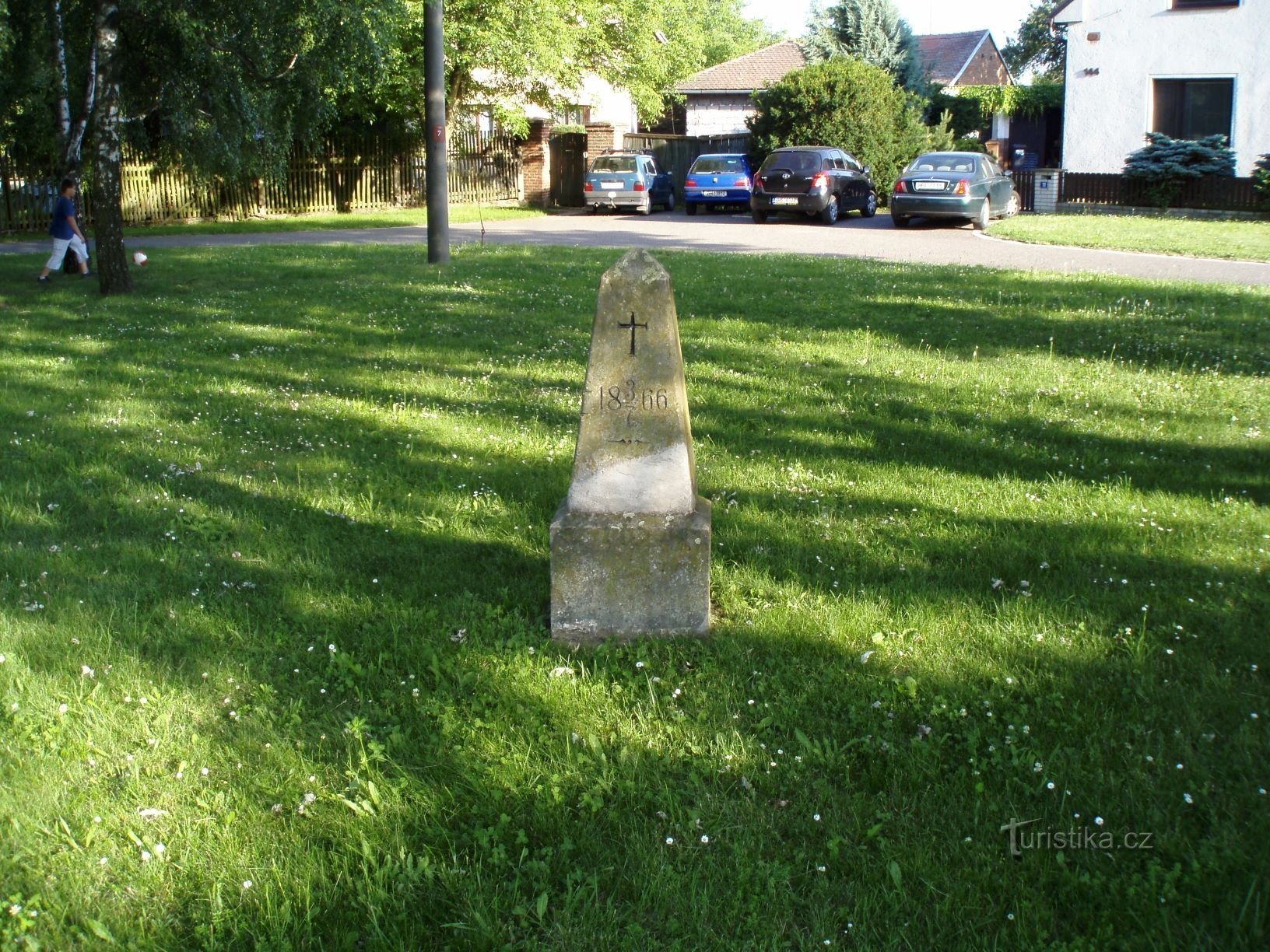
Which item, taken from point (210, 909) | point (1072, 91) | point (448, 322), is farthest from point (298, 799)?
point (1072, 91)

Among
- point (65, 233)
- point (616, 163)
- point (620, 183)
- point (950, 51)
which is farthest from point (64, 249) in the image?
point (950, 51)

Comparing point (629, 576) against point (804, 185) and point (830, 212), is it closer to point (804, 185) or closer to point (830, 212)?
point (804, 185)

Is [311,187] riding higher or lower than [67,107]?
lower

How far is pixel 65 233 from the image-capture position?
49.2 ft

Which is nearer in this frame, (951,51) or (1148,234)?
(1148,234)

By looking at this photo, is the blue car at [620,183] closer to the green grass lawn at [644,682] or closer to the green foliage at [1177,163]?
the green foliage at [1177,163]

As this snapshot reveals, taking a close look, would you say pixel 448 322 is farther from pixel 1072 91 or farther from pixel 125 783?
pixel 1072 91

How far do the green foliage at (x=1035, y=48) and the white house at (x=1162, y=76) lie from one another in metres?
49.0

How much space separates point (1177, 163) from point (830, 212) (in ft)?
25.5

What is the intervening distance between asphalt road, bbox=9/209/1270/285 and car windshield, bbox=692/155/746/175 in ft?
6.96

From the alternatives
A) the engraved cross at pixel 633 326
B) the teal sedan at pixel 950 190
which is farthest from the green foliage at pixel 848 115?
the engraved cross at pixel 633 326

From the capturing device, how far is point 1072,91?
3038cm

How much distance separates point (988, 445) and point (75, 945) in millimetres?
5571

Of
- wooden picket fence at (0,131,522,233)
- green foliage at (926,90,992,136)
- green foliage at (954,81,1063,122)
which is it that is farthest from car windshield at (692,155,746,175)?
green foliage at (954,81,1063,122)
